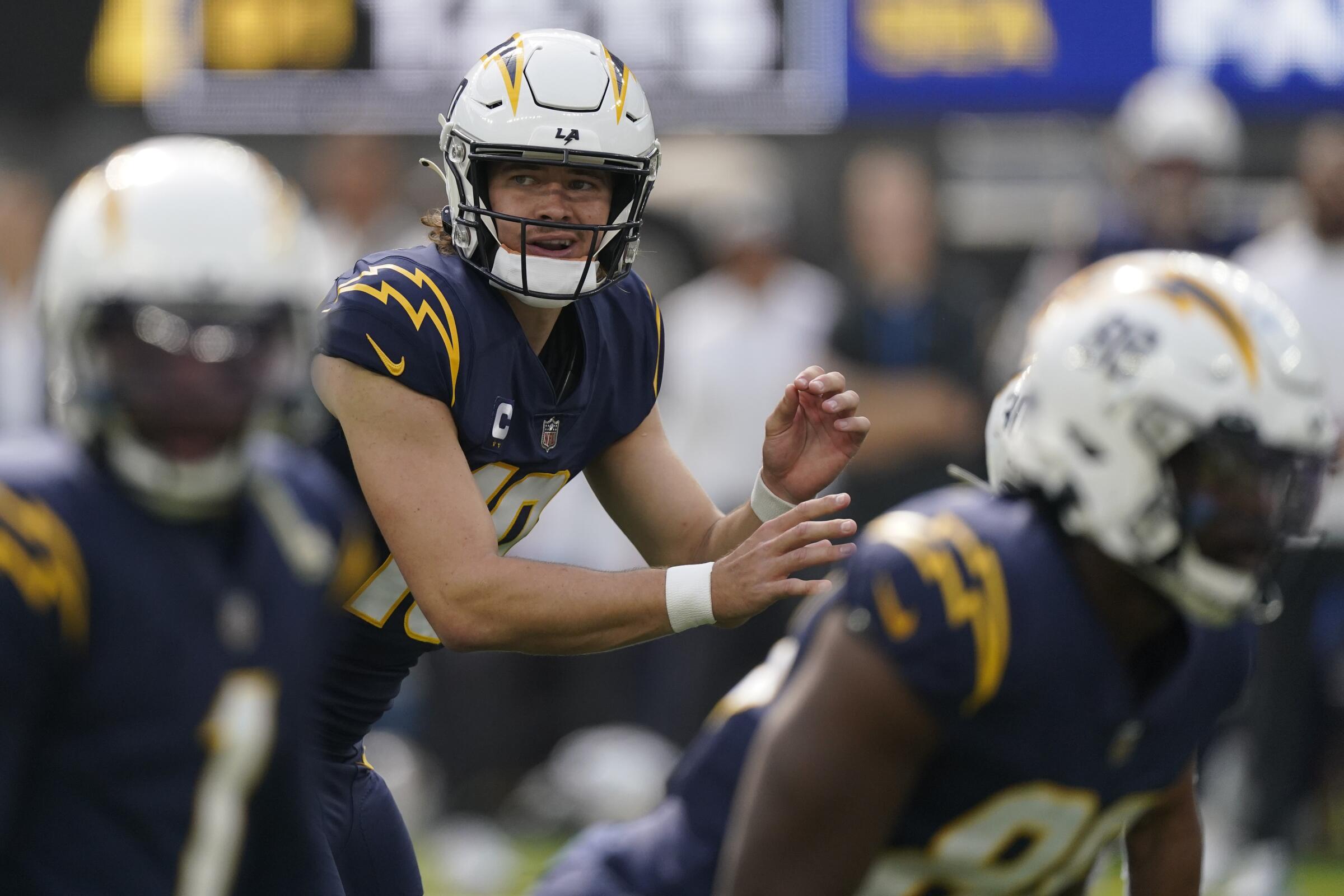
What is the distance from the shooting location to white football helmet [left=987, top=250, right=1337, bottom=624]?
6.99 ft

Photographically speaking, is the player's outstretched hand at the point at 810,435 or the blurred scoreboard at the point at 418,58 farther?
the blurred scoreboard at the point at 418,58

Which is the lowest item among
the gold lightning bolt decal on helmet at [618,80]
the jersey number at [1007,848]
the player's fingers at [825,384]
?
the jersey number at [1007,848]

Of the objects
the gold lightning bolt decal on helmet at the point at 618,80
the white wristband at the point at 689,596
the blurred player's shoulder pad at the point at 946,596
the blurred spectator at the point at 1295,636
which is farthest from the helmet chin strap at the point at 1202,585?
the blurred spectator at the point at 1295,636

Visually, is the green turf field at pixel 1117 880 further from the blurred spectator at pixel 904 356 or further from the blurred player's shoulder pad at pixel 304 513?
the blurred player's shoulder pad at pixel 304 513

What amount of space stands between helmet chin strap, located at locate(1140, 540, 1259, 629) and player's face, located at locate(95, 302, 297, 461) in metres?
1.03

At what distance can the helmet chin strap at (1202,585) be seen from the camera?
7.07 ft

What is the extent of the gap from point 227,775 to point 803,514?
0.97 meters

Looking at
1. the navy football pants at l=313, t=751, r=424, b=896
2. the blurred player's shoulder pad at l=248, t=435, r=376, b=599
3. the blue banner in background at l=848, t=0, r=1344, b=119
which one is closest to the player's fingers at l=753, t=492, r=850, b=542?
the blurred player's shoulder pad at l=248, t=435, r=376, b=599

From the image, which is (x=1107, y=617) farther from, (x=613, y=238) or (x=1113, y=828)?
(x=613, y=238)

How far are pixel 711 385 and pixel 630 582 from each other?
11.3 ft

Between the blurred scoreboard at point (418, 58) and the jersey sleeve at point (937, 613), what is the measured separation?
5.12 metres

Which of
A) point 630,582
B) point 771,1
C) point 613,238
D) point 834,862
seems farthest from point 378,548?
point 771,1

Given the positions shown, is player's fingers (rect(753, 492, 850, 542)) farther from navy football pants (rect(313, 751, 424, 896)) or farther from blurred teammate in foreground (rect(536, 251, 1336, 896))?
navy football pants (rect(313, 751, 424, 896))

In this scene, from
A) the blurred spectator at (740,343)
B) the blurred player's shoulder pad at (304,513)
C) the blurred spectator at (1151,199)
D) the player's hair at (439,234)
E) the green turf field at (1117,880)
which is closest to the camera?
the blurred player's shoulder pad at (304,513)
